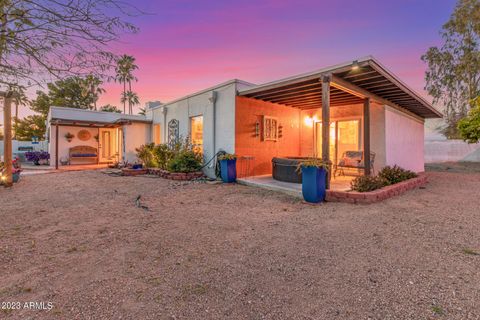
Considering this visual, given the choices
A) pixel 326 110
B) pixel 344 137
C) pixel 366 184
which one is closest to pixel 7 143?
pixel 326 110

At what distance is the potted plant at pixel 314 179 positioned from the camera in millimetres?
4531

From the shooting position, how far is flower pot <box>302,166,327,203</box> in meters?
4.53

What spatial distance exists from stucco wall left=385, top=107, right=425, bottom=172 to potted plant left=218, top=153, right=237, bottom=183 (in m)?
4.86

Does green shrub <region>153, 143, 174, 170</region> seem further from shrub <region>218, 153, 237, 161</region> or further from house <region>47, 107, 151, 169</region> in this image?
house <region>47, 107, 151, 169</region>

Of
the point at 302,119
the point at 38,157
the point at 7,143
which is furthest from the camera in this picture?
the point at 38,157

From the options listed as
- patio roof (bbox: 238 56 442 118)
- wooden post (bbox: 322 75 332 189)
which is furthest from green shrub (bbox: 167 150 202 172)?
wooden post (bbox: 322 75 332 189)

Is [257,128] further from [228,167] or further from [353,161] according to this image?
[353,161]

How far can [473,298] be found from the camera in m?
1.70

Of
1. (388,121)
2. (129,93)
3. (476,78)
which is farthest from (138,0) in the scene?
(129,93)

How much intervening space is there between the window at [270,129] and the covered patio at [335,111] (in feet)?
0.46

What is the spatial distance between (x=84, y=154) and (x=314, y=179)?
14.1 m

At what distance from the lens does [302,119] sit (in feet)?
30.3

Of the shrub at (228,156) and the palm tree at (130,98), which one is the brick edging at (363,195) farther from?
the palm tree at (130,98)

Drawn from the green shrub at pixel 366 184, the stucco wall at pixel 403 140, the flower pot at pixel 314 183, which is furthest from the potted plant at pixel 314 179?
the stucco wall at pixel 403 140
